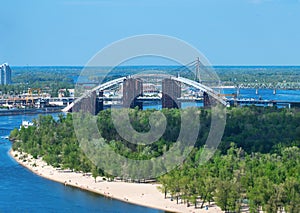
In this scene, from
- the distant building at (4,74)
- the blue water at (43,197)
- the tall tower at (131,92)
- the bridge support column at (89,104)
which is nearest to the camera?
the blue water at (43,197)

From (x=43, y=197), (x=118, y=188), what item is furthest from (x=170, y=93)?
(x=43, y=197)

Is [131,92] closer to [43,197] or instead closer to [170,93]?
[170,93]

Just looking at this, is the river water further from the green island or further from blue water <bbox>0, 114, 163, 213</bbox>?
the green island

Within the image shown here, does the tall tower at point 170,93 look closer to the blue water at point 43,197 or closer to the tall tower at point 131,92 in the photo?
the tall tower at point 131,92

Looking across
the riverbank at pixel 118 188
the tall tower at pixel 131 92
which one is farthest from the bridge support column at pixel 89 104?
the riverbank at pixel 118 188

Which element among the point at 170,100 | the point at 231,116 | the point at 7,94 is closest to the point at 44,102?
the point at 7,94

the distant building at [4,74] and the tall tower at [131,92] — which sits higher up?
the distant building at [4,74]
